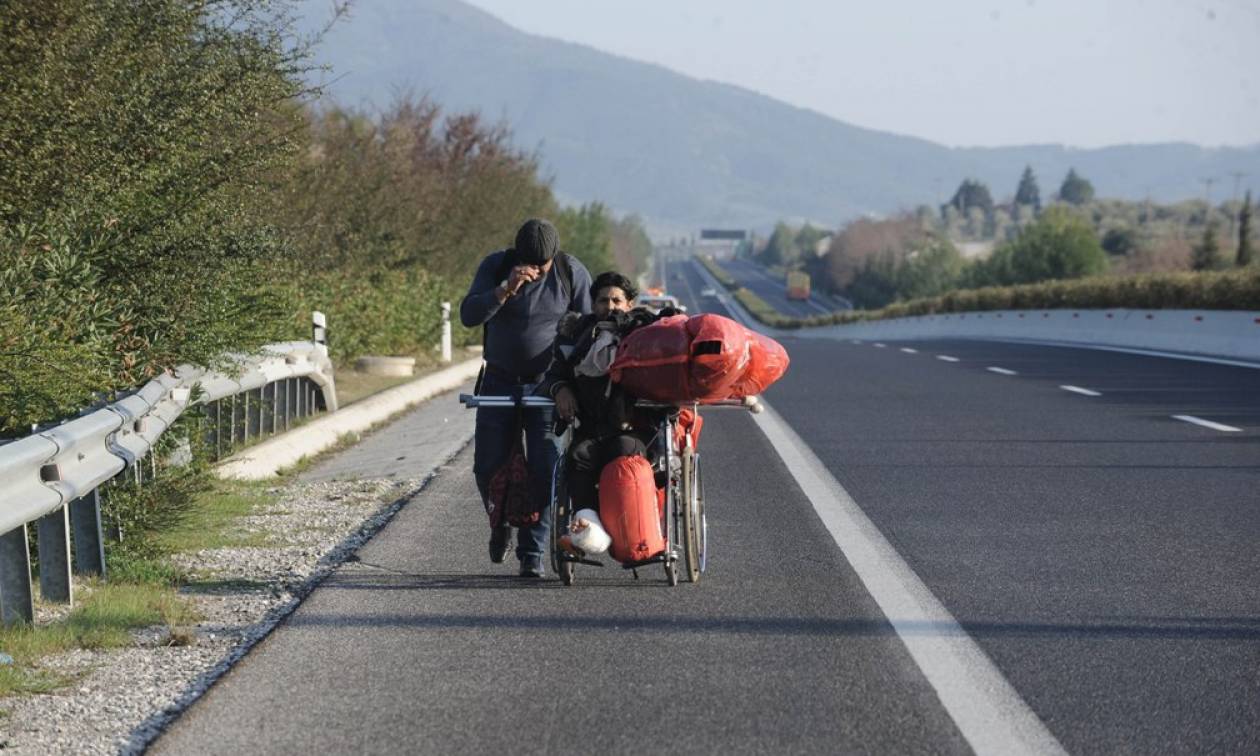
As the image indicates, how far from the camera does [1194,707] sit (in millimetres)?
5984

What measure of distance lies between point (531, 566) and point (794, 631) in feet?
5.89

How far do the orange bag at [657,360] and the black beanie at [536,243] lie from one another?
77cm

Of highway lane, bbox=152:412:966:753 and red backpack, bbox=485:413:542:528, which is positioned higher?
red backpack, bbox=485:413:542:528

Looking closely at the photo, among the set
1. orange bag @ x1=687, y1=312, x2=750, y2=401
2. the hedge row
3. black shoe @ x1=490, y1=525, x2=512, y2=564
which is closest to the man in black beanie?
black shoe @ x1=490, y1=525, x2=512, y2=564

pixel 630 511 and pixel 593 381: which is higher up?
pixel 593 381

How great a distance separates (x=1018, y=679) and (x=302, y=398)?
37.1ft

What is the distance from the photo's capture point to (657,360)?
7.89 meters

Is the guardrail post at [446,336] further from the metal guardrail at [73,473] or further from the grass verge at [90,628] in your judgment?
the grass verge at [90,628]

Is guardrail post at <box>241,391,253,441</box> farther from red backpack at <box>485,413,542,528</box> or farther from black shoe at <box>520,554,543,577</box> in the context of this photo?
black shoe at <box>520,554,543,577</box>

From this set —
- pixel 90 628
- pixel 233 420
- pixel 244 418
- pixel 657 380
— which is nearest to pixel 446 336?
pixel 244 418

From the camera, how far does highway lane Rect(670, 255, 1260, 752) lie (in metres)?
6.19

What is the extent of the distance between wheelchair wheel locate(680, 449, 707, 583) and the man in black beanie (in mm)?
774

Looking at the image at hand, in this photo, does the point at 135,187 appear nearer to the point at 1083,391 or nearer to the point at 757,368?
the point at 757,368

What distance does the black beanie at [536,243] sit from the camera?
8.59 metres
